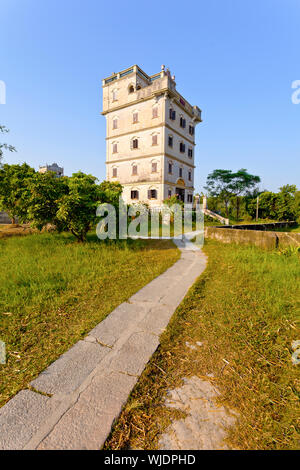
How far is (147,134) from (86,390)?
2454cm

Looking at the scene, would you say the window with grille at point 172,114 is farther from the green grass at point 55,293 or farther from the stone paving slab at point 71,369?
the stone paving slab at point 71,369

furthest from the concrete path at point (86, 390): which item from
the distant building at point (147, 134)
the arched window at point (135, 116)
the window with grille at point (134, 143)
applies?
the arched window at point (135, 116)

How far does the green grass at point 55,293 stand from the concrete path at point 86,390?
187 millimetres

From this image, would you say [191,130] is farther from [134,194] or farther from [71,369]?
[71,369]

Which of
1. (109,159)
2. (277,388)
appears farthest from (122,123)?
(277,388)

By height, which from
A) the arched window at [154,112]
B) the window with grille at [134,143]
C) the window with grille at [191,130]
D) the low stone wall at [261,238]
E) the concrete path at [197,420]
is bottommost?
the concrete path at [197,420]

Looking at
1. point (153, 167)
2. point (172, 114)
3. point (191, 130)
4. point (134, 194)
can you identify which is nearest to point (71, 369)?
point (153, 167)

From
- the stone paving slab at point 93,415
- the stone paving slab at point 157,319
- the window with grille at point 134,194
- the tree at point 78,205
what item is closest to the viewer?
the stone paving slab at point 93,415

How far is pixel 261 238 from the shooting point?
7484 millimetres

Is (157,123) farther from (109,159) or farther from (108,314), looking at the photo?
(108,314)

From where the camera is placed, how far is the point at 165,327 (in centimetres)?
286

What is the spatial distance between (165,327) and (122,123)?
26749 millimetres

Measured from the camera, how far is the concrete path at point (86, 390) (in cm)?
143

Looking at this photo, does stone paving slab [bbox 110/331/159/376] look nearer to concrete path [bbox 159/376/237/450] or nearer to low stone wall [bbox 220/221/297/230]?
concrete path [bbox 159/376/237/450]
